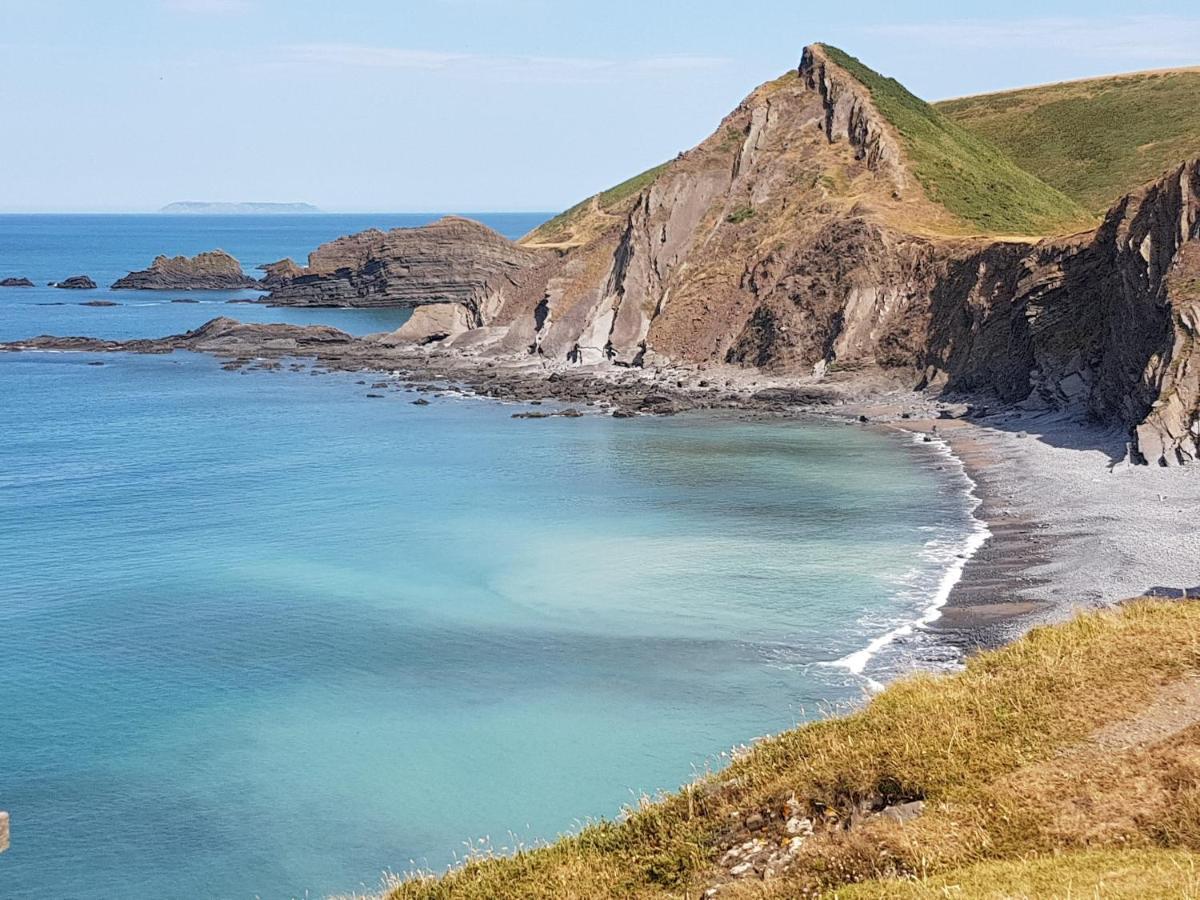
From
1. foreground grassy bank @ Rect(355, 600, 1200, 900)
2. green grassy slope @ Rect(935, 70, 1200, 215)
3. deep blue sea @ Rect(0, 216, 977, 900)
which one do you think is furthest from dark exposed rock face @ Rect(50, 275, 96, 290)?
foreground grassy bank @ Rect(355, 600, 1200, 900)

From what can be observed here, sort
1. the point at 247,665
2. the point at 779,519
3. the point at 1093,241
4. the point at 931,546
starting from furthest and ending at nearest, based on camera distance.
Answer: the point at 1093,241 < the point at 779,519 < the point at 931,546 < the point at 247,665

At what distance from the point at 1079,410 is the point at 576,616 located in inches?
1430

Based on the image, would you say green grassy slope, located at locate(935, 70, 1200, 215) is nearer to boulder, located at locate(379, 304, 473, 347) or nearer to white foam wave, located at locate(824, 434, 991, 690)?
boulder, located at locate(379, 304, 473, 347)

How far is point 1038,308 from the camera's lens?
68625 mm

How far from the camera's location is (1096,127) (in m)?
138

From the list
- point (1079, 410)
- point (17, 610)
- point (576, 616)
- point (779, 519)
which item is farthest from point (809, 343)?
point (17, 610)

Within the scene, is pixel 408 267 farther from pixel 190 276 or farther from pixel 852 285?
pixel 852 285

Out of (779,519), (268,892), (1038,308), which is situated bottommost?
(268,892)

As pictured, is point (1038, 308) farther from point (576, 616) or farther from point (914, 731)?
point (914, 731)

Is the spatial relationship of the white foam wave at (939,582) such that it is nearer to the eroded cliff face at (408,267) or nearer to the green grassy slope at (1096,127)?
the green grassy slope at (1096,127)

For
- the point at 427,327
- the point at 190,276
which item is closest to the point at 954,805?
the point at 427,327

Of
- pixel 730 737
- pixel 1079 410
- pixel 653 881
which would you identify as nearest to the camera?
pixel 653 881

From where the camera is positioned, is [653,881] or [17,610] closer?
[653,881]

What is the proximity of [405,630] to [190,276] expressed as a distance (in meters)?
157
